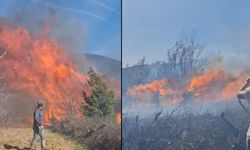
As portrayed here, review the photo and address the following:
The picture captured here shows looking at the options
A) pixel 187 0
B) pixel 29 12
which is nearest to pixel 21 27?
pixel 29 12

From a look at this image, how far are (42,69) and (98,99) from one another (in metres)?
0.57

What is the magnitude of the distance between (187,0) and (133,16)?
0.56 metres

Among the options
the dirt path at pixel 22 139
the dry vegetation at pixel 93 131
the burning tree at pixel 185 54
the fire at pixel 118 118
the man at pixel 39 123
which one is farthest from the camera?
the burning tree at pixel 185 54

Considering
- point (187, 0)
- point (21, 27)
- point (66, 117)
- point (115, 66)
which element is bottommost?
point (66, 117)

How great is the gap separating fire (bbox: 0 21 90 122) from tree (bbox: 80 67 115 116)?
63mm

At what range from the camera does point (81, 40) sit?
4418 mm

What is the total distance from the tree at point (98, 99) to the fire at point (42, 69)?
63 mm

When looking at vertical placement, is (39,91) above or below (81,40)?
below

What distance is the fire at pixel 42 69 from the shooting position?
4.16m

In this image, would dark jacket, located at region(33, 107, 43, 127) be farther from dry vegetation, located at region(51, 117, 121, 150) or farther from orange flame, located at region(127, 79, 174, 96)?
orange flame, located at region(127, 79, 174, 96)

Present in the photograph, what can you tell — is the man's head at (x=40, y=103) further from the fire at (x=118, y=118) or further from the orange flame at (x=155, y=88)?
the orange flame at (x=155, y=88)

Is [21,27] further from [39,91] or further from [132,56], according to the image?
[132,56]

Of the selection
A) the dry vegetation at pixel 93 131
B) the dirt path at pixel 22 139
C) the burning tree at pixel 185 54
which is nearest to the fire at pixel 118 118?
the dry vegetation at pixel 93 131

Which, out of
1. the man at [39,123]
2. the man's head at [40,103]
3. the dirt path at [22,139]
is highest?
the man's head at [40,103]
